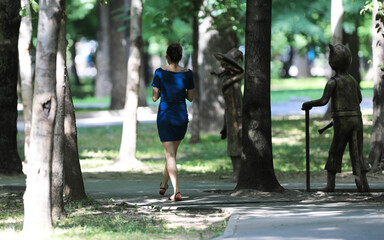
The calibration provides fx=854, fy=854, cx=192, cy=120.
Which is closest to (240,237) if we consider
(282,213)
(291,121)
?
(282,213)

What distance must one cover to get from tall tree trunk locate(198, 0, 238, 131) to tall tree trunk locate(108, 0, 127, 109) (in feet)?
40.5

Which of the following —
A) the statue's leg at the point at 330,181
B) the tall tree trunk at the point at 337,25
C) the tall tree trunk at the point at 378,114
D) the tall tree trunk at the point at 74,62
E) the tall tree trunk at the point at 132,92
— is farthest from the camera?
the tall tree trunk at the point at 74,62

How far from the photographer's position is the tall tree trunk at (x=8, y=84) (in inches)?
604

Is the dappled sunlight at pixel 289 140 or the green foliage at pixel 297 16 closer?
the dappled sunlight at pixel 289 140

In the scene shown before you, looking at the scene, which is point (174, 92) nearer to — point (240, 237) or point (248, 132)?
point (248, 132)

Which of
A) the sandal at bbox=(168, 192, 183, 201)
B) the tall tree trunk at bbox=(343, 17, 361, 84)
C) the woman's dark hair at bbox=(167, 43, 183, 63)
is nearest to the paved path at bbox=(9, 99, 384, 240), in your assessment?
the sandal at bbox=(168, 192, 183, 201)

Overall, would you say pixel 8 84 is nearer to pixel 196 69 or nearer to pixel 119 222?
pixel 119 222

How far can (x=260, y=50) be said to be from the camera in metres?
12.0

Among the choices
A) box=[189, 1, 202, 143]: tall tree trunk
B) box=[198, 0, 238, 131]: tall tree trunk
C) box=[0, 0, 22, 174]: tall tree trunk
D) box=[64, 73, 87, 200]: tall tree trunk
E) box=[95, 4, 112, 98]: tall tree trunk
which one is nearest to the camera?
box=[64, 73, 87, 200]: tall tree trunk

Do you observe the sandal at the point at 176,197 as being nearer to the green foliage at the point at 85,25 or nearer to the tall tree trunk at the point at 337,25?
the tall tree trunk at the point at 337,25

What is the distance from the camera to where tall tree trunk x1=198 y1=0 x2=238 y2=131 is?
1042 inches

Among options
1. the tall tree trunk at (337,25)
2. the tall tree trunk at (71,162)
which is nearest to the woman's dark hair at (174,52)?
the tall tree trunk at (71,162)

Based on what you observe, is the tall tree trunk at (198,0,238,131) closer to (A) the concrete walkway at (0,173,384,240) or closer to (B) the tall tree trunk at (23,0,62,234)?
(A) the concrete walkway at (0,173,384,240)

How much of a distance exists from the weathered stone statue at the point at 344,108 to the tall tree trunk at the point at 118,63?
27174mm
